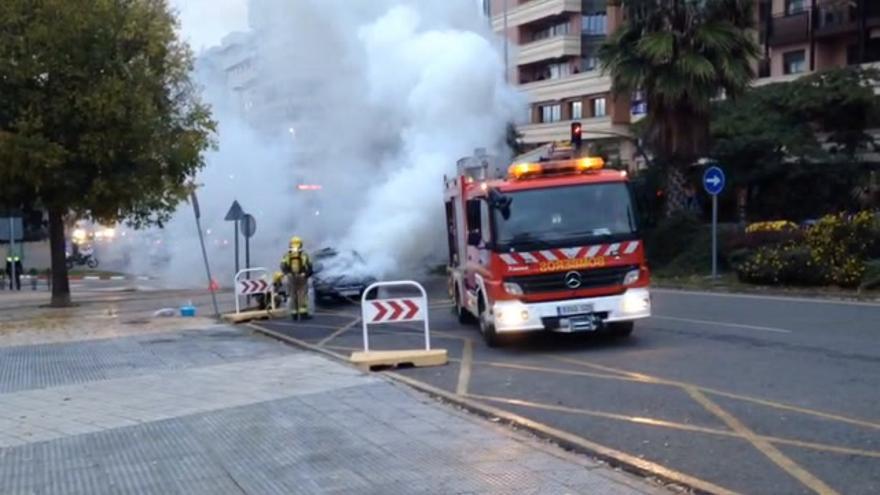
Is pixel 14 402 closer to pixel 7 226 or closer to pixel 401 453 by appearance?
pixel 401 453

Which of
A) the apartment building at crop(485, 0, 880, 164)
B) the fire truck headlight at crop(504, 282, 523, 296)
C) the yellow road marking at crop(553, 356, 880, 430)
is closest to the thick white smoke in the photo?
the apartment building at crop(485, 0, 880, 164)

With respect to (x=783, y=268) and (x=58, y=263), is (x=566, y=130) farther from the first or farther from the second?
(x=58, y=263)

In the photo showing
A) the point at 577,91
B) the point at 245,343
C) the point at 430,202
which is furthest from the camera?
the point at 577,91

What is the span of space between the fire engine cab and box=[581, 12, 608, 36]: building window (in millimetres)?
40641

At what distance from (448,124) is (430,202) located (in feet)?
8.41

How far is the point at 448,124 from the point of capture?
2748cm

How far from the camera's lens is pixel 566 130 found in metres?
51.3

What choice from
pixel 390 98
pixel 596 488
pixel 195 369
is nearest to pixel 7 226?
pixel 390 98

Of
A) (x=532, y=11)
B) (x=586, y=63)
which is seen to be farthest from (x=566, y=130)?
(x=532, y=11)

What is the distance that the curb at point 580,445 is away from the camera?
6.94 meters

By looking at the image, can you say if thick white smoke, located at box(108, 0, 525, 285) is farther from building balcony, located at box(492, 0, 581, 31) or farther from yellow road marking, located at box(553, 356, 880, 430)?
building balcony, located at box(492, 0, 581, 31)

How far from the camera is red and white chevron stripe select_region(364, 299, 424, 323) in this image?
13719mm

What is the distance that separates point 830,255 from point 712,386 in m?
13.9

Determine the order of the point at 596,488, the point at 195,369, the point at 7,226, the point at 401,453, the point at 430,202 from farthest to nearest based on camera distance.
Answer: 1. the point at 7,226
2. the point at 430,202
3. the point at 195,369
4. the point at 401,453
5. the point at 596,488
